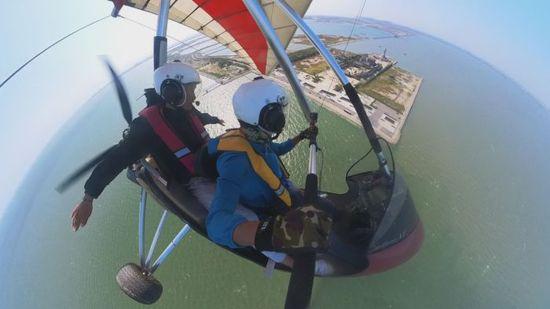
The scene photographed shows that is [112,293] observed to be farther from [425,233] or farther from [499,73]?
[499,73]

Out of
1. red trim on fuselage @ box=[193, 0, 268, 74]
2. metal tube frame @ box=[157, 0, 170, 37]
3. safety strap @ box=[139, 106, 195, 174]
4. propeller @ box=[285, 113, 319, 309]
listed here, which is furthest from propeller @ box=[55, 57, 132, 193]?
red trim on fuselage @ box=[193, 0, 268, 74]

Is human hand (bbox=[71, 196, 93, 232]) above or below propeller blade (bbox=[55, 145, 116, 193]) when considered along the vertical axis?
below

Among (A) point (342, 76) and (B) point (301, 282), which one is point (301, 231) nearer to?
(B) point (301, 282)

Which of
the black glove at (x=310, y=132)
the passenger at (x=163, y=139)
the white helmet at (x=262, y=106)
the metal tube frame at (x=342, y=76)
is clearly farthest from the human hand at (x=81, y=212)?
the metal tube frame at (x=342, y=76)

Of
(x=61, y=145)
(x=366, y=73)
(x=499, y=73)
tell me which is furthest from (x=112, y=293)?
(x=499, y=73)

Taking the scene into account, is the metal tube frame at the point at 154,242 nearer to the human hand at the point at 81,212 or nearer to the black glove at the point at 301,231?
the human hand at the point at 81,212

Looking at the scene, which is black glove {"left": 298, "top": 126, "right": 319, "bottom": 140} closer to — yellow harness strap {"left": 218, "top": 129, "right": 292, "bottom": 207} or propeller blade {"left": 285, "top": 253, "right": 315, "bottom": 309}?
yellow harness strap {"left": 218, "top": 129, "right": 292, "bottom": 207}
